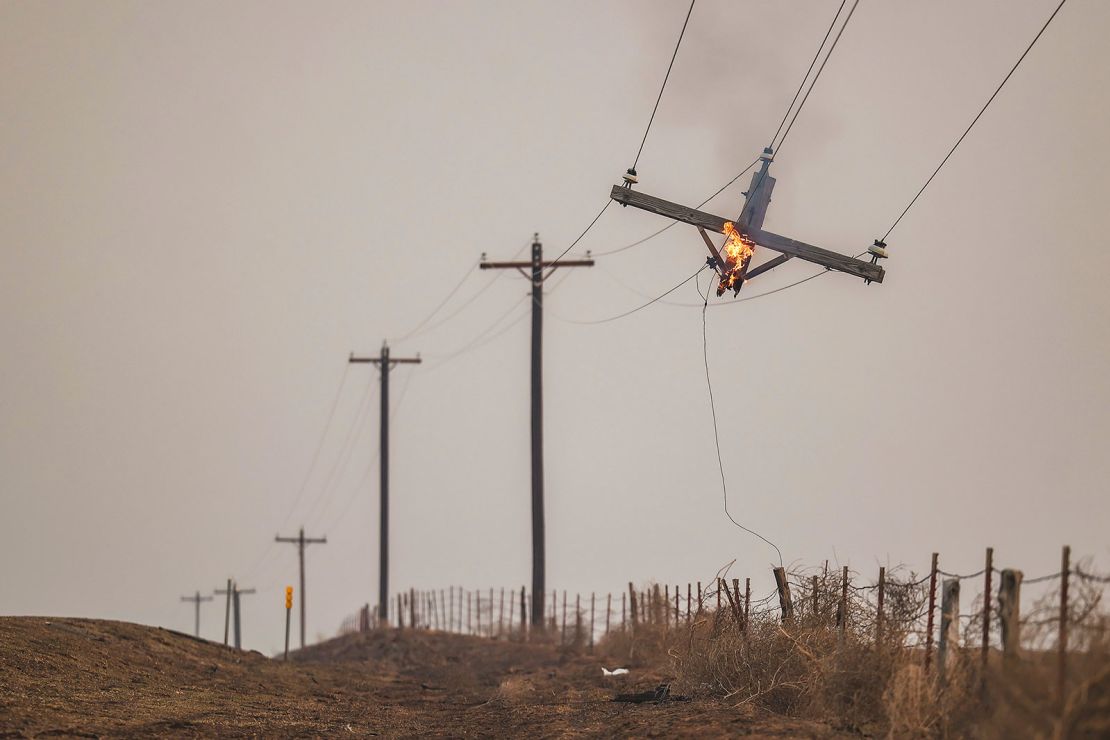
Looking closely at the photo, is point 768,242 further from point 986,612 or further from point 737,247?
point 986,612

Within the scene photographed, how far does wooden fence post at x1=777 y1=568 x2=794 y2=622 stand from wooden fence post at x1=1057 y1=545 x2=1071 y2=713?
285 inches

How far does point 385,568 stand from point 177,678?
31.4 metres

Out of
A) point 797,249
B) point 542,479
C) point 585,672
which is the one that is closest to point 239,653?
point 585,672

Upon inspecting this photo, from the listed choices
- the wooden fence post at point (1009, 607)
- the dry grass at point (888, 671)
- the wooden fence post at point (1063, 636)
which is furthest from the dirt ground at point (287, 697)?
the wooden fence post at point (1063, 636)

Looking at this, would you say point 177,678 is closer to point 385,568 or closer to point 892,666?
point 892,666

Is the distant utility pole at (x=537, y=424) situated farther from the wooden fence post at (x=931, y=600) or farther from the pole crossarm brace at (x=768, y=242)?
Answer: the wooden fence post at (x=931, y=600)

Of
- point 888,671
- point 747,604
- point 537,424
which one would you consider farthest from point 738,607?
point 537,424

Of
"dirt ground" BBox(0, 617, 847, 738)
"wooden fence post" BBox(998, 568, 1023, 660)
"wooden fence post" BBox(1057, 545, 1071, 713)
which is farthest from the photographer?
"dirt ground" BBox(0, 617, 847, 738)

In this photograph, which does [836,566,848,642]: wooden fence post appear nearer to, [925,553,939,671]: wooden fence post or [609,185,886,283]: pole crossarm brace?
[925,553,939,671]: wooden fence post

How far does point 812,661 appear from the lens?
15539 millimetres

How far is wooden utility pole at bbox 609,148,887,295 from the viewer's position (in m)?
20.4

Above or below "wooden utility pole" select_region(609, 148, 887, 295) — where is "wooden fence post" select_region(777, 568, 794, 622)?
below

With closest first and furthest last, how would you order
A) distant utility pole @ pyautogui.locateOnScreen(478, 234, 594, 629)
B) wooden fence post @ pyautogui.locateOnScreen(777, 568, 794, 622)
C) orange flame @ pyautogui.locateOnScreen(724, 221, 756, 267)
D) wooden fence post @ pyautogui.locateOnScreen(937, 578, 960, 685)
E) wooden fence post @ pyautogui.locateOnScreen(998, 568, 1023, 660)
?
wooden fence post @ pyautogui.locateOnScreen(998, 568, 1023, 660) → wooden fence post @ pyautogui.locateOnScreen(937, 578, 960, 685) → wooden fence post @ pyautogui.locateOnScreen(777, 568, 794, 622) → orange flame @ pyautogui.locateOnScreen(724, 221, 756, 267) → distant utility pole @ pyautogui.locateOnScreen(478, 234, 594, 629)

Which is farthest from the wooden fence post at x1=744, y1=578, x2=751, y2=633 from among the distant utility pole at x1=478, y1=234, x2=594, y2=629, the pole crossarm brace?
the distant utility pole at x1=478, y1=234, x2=594, y2=629
